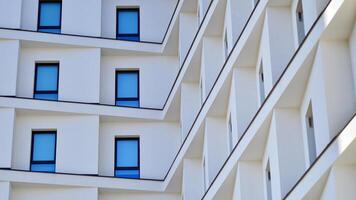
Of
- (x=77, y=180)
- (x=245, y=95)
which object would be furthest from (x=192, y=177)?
(x=245, y=95)

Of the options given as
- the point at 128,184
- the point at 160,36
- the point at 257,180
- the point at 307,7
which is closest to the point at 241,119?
the point at 257,180

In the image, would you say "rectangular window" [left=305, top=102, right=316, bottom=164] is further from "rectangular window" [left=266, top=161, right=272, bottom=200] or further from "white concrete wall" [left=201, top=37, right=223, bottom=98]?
"white concrete wall" [left=201, top=37, right=223, bottom=98]

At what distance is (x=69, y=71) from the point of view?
147ft

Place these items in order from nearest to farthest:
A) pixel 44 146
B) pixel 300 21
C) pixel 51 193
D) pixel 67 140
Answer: pixel 300 21
pixel 51 193
pixel 67 140
pixel 44 146

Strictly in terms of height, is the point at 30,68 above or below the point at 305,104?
above

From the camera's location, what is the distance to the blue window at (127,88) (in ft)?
149

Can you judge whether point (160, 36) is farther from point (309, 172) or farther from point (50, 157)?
point (309, 172)

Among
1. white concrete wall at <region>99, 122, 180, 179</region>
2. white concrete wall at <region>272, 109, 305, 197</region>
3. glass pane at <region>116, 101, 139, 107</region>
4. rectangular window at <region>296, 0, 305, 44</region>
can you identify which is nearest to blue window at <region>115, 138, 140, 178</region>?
white concrete wall at <region>99, 122, 180, 179</region>

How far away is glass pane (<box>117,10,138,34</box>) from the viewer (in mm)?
46969

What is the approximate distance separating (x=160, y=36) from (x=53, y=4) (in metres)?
4.80

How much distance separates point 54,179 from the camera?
42.2 meters

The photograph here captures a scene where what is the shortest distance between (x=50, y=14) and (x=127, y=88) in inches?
184

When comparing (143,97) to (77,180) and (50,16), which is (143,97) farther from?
(50,16)

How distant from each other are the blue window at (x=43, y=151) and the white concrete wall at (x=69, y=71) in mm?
1619
